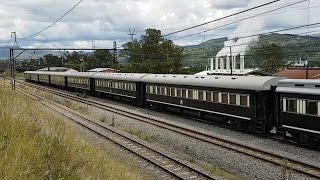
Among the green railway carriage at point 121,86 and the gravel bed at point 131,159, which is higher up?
the green railway carriage at point 121,86

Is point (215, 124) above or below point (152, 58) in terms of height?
below

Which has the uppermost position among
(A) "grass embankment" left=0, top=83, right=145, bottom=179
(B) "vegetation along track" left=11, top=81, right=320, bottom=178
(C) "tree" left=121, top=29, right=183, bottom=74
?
(C) "tree" left=121, top=29, right=183, bottom=74

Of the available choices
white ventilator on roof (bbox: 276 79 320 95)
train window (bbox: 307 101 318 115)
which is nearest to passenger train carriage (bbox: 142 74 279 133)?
white ventilator on roof (bbox: 276 79 320 95)

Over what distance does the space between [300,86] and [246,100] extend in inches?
145

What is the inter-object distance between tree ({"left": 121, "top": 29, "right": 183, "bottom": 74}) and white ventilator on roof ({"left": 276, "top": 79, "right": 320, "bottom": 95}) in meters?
55.6

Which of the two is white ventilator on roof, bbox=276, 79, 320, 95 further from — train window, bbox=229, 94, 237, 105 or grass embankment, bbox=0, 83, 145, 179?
grass embankment, bbox=0, 83, 145, 179

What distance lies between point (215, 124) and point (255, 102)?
4634 millimetres

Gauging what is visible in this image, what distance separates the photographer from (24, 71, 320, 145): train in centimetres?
1648

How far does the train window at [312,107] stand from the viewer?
1579cm

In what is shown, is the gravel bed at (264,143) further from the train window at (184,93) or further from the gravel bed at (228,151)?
the train window at (184,93)

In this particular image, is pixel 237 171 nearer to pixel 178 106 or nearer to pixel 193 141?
pixel 193 141

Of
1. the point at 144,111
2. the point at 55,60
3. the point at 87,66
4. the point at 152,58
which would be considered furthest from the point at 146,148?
the point at 55,60

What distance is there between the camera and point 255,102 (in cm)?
1953

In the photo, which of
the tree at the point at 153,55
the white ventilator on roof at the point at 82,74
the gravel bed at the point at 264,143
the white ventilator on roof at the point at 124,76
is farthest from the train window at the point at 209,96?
the tree at the point at 153,55
